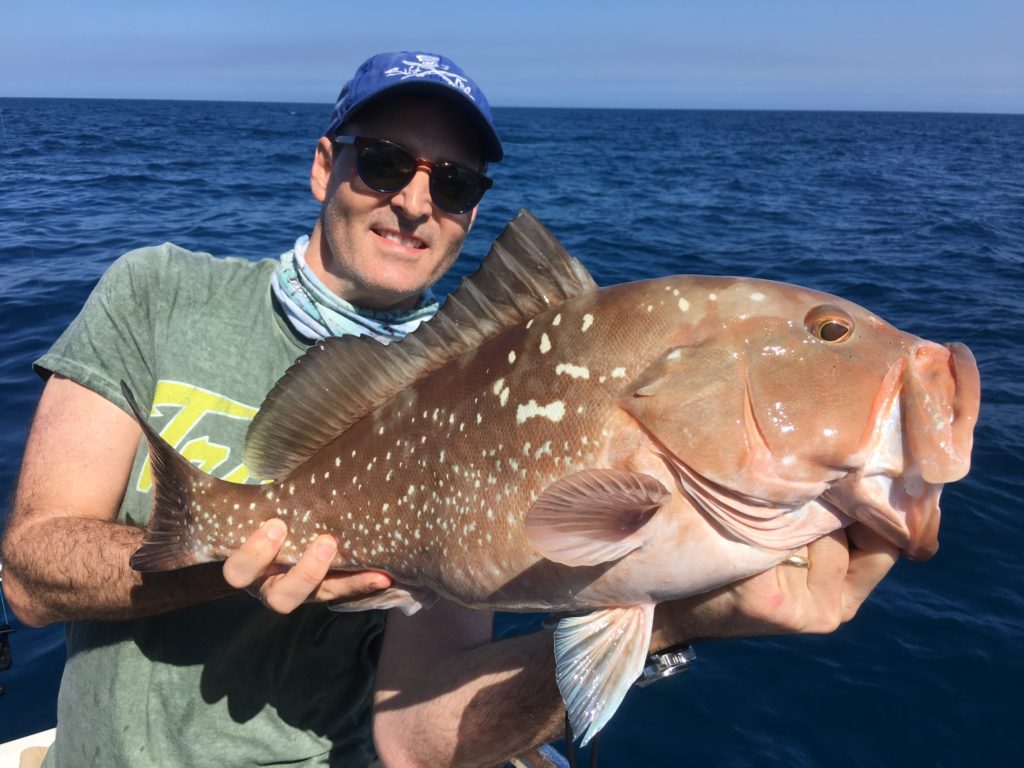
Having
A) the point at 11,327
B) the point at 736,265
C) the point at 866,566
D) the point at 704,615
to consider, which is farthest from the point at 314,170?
the point at 736,265

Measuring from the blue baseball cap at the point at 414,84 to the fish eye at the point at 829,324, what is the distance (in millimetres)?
1528

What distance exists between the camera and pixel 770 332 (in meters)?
1.97

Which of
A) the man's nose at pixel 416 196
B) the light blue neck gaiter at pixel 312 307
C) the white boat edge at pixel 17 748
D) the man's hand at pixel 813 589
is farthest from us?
the white boat edge at pixel 17 748

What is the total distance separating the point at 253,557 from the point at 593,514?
1.06m

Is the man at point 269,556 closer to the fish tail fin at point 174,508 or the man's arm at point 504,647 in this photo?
the man's arm at point 504,647

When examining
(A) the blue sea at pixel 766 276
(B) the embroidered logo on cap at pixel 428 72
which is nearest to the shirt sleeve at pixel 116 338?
(A) the blue sea at pixel 766 276

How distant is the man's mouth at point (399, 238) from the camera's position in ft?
9.95

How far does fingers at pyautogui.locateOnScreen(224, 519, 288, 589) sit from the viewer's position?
7.29 ft

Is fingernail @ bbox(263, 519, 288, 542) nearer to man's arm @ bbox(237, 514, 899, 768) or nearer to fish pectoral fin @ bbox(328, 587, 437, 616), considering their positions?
man's arm @ bbox(237, 514, 899, 768)

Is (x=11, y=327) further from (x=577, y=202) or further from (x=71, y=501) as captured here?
(x=577, y=202)

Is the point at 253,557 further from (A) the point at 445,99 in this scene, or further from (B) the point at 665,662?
(A) the point at 445,99

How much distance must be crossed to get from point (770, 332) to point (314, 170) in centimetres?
236

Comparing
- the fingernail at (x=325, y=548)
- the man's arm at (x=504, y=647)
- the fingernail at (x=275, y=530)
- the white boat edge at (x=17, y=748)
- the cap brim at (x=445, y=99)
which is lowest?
the white boat edge at (x=17, y=748)

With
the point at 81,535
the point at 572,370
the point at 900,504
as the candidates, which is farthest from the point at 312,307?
the point at 900,504
